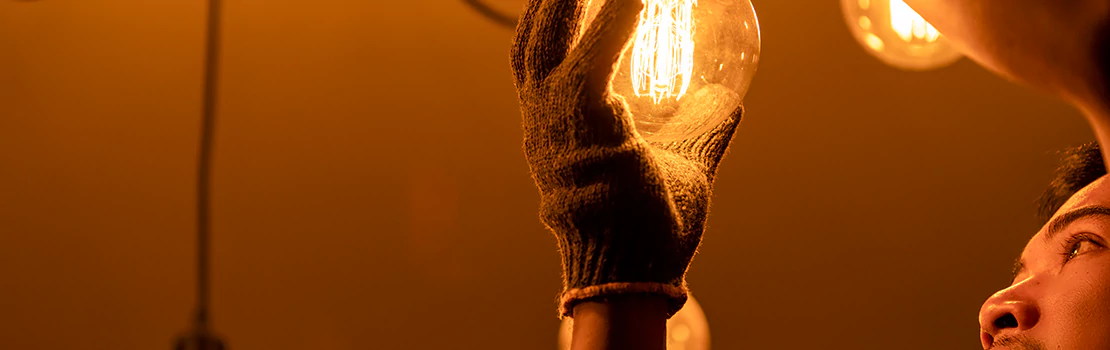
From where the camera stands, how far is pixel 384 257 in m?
1.90

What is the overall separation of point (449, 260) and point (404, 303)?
116 millimetres

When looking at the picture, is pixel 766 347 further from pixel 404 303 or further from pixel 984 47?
pixel 984 47

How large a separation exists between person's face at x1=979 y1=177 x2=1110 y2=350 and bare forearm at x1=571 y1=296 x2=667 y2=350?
30 cm

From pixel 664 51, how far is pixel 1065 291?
0.33 meters

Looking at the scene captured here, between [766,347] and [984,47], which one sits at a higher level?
[984,47]

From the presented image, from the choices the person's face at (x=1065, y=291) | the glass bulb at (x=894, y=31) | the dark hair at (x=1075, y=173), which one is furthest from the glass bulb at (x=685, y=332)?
the person's face at (x=1065, y=291)

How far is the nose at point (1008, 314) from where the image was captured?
2.29 feet

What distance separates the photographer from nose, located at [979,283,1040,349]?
2.29ft

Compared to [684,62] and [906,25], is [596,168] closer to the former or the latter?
[684,62]

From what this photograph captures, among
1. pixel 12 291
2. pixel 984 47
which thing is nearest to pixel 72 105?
pixel 12 291

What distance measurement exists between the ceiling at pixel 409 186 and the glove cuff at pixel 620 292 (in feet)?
4.40

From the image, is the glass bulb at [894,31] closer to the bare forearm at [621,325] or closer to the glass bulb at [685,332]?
the glass bulb at [685,332]

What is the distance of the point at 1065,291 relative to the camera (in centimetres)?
68

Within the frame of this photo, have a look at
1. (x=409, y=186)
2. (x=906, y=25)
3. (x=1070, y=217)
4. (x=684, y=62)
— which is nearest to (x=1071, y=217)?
(x=1070, y=217)
